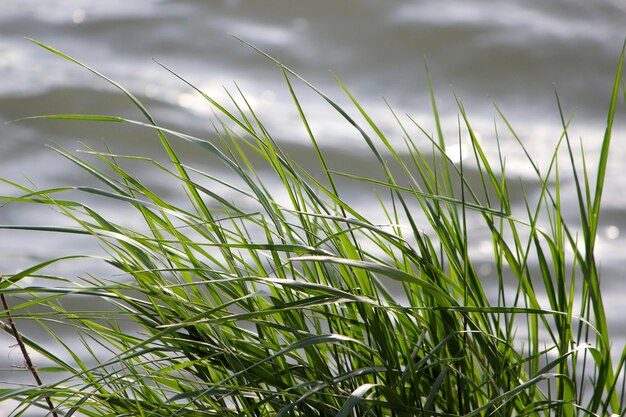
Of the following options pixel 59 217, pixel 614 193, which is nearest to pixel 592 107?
pixel 614 193

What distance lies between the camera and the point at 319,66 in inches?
Result: 69.1

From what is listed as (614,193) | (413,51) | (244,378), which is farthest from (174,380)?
(413,51)

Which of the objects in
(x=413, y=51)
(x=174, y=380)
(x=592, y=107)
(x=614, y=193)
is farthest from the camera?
(x=413, y=51)

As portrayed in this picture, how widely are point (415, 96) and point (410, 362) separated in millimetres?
1334

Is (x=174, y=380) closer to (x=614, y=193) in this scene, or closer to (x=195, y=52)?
(x=614, y=193)

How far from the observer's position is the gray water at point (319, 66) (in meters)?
1.58

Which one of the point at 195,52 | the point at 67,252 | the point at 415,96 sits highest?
the point at 195,52

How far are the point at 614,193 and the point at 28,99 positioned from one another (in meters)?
1.07

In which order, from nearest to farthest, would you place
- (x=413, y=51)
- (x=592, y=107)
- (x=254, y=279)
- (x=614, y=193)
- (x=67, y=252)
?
(x=254, y=279) < (x=67, y=252) < (x=614, y=193) < (x=592, y=107) < (x=413, y=51)

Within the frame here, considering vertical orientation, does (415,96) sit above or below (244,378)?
above

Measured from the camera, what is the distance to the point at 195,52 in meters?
1.83

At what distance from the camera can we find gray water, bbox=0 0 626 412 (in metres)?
1.58

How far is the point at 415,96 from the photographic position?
1.68m

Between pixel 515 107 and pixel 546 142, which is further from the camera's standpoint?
pixel 515 107
